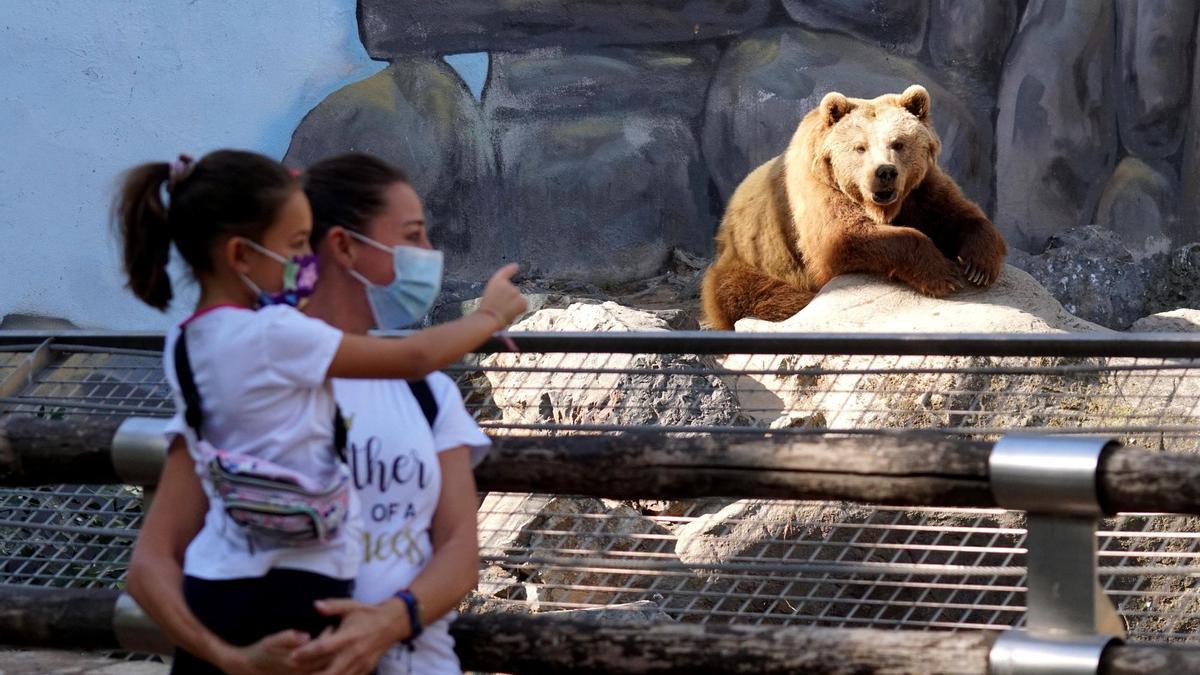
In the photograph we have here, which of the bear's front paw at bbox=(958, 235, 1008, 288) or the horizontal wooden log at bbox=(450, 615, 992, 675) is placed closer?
the horizontal wooden log at bbox=(450, 615, 992, 675)

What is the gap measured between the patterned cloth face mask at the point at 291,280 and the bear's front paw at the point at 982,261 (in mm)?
5122

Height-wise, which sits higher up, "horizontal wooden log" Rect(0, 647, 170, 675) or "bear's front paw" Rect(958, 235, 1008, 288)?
"horizontal wooden log" Rect(0, 647, 170, 675)

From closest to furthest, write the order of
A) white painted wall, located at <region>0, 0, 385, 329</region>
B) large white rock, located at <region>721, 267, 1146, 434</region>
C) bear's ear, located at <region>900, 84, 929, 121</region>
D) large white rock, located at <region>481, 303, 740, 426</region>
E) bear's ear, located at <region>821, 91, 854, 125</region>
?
large white rock, located at <region>721, 267, 1146, 434</region> → large white rock, located at <region>481, 303, 740, 426</region> → bear's ear, located at <region>900, 84, 929, 121</region> → bear's ear, located at <region>821, 91, 854, 125</region> → white painted wall, located at <region>0, 0, 385, 329</region>

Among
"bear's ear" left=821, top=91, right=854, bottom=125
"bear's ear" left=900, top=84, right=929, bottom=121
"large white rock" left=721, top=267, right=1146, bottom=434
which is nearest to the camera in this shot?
"large white rock" left=721, top=267, right=1146, bottom=434

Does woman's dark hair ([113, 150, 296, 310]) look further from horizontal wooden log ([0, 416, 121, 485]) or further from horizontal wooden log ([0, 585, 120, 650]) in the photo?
horizontal wooden log ([0, 585, 120, 650])

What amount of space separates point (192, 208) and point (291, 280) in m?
0.15

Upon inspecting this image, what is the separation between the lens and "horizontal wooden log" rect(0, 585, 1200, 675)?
77.8 inches

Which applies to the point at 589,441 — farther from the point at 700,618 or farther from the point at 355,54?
the point at 355,54

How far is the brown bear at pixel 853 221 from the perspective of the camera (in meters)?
6.60

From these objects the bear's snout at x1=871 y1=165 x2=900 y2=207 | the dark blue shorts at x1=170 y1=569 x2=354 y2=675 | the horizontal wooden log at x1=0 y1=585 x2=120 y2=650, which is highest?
the dark blue shorts at x1=170 y1=569 x2=354 y2=675

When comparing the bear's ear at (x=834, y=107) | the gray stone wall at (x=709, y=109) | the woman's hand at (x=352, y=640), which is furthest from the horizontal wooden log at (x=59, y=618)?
the gray stone wall at (x=709, y=109)

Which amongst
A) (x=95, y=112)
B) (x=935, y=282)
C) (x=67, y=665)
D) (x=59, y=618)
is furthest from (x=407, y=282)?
(x=95, y=112)

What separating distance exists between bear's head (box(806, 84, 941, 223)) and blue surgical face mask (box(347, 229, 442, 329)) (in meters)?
4.90

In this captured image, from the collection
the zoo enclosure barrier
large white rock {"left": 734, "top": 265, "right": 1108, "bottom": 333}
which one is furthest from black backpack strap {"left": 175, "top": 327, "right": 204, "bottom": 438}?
large white rock {"left": 734, "top": 265, "right": 1108, "bottom": 333}
